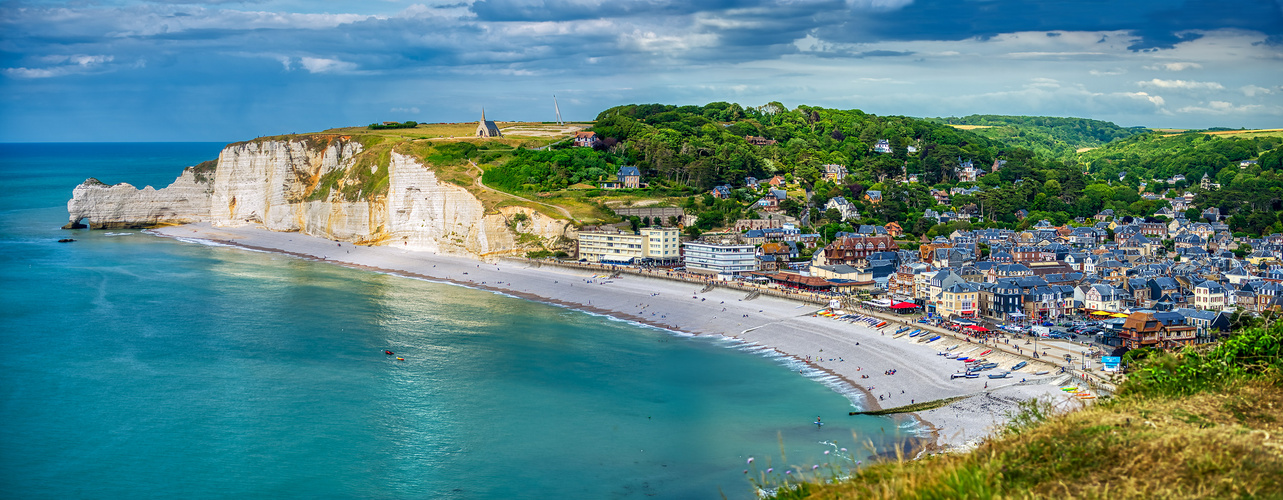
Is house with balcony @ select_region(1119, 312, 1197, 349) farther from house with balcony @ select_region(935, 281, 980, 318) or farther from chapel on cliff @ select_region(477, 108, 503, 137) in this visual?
chapel on cliff @ select_region(477, 108, 503, 137)

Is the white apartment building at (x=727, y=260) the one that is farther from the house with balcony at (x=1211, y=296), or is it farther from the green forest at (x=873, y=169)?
the house with balcony at (x=1211, y=296)

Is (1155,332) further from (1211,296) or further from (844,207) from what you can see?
(844,207)

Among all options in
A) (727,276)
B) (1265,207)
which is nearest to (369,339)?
(727,276)

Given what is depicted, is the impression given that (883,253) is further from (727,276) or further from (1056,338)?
(1056,338)

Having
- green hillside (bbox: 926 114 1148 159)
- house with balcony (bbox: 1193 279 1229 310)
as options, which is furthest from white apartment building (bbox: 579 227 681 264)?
green hillside (bbox: 926 114 1148 159)

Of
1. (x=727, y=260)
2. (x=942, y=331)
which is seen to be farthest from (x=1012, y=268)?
(x=727, y=260)
